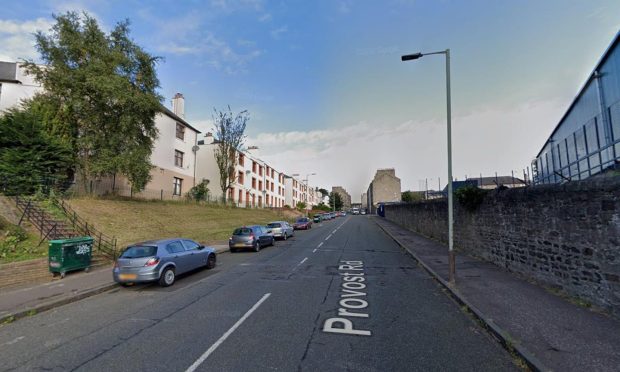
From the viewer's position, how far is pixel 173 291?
26.6 ft

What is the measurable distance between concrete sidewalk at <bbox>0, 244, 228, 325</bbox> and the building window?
23.4m

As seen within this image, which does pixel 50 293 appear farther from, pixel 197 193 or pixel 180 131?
pixel 180 131

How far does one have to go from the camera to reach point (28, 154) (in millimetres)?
15734

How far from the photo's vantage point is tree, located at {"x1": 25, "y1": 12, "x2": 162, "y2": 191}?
734 inches

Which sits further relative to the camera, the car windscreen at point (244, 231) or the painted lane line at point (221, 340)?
the car windscreen at point (244, 231)

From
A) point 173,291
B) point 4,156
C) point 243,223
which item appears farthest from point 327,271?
point 243,223

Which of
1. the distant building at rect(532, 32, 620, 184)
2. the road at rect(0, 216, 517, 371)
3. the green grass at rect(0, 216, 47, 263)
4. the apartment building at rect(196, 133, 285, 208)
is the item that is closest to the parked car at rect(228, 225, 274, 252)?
the road at rect(0, 216, 517, 371)

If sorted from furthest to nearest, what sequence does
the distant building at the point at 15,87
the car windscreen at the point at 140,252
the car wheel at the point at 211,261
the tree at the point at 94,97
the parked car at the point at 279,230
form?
the parked car at the point at 279,230, the distant building at the point at 15,87, the tree at the point at 94,97, the car wheel at the point at 211,261, the car windscreen at the point at 140,252

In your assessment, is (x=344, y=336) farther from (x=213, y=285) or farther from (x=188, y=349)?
(x=213, y=285)

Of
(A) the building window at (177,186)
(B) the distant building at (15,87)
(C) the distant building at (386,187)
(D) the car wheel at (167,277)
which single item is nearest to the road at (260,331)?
(D) the car wheel at (167,277)

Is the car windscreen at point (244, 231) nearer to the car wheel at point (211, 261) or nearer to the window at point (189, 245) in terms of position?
the car wheel at point (211, 261)

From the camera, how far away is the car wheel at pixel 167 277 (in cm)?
853

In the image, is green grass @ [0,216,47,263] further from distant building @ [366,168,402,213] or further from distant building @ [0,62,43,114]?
distant building @ [366,168,402,213]

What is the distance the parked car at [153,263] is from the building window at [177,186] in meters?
24.4
